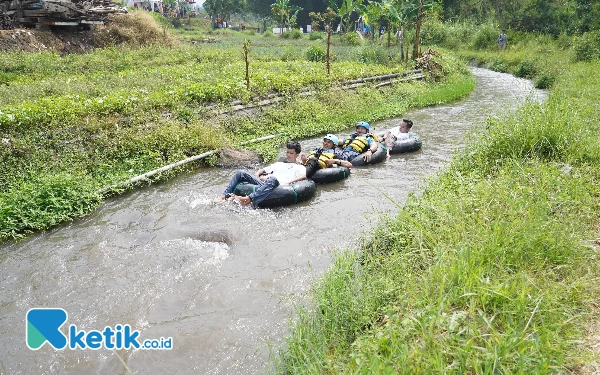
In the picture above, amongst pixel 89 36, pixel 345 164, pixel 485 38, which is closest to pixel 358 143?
pixel 345 164

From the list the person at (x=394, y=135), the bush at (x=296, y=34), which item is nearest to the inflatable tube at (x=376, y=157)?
the person at (x=394, y=135)

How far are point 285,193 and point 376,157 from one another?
3588 millimetres

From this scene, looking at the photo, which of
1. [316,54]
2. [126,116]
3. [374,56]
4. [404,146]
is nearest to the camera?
[126,116]

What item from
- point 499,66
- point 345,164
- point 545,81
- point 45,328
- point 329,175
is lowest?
point 45,328

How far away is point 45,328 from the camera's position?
519 centimetres

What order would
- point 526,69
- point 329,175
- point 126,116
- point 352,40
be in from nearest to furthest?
point 329,175 < point 126,116 < point 526,69 < point 352,40

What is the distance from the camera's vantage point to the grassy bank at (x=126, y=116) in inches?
317

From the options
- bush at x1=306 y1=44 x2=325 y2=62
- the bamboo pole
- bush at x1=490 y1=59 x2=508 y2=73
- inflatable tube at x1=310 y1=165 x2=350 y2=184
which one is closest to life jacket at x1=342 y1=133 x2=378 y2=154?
inflatable tube at x1=310 y1=165 x2=350 y2=184

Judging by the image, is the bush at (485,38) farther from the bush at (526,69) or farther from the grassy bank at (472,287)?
the grassy bank at (472,287)

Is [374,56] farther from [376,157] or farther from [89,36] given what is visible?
[89,36]

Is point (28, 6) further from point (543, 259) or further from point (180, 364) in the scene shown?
point (543, 259)

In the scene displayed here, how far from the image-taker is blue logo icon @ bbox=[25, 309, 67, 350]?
15.6 ft

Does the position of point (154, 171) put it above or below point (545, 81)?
below

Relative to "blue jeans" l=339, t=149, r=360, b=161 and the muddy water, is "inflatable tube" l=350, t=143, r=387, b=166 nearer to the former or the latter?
"blue jeans" l=339, t=149, r=360, b=161
